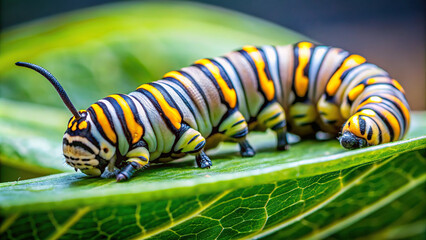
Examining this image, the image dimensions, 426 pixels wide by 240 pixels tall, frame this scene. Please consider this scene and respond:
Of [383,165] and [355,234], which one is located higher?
[383,165]

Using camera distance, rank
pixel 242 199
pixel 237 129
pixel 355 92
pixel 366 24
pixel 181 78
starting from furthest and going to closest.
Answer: pixel 366 24 → pixel 355 92 → pixel 237 129 → pixel 181 78 → pixel 242 199

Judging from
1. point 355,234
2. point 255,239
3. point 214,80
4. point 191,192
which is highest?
point 214,80

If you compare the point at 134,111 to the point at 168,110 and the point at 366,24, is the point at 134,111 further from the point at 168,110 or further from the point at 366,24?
the point at 366,24

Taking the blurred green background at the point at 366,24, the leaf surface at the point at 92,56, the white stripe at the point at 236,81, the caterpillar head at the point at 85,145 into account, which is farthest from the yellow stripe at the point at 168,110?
the blurred green background at the point at 366,24

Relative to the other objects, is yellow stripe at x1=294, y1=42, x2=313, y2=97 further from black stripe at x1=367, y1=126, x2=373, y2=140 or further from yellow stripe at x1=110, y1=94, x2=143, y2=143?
yellow stripe at x1=110, y1=94, x2=143, y2=143

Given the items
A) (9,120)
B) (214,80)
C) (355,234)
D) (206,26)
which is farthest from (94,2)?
(355,234)

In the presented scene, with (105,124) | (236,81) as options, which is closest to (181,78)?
(236,81)

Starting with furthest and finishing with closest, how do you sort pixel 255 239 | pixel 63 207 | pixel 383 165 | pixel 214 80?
pixel 214 80 < pixel 383 165 < pixel 255 239 < pixel 63 207

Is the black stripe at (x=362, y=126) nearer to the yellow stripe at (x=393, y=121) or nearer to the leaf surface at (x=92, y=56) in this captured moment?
the yellow stripe at (x=393, y=121)

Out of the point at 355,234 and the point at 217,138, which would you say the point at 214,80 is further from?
the point at 355,234
